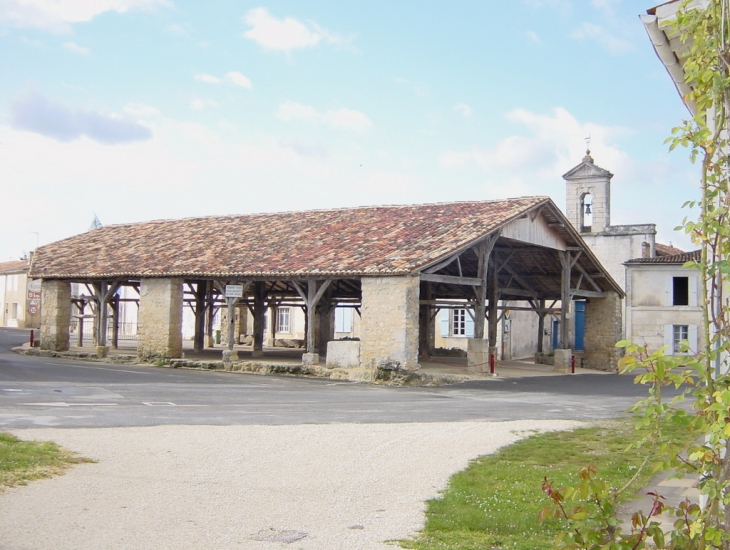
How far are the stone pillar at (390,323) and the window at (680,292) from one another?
48.8ft

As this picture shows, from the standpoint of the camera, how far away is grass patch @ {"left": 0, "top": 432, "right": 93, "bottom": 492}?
6.38 meters

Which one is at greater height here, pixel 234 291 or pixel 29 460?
pixel 234 291

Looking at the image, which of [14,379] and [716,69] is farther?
[14,379]

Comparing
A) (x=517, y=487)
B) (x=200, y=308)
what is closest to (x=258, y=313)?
(x=200, y=308)

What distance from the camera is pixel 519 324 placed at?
30.6 m

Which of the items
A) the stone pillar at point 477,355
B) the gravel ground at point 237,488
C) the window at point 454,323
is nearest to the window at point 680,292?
the window at point 454,323

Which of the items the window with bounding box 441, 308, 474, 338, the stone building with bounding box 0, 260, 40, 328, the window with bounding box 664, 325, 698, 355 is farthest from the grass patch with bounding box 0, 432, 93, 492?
the stone building with bounding box 0, 260, 40, 328

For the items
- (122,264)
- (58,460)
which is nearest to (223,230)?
(122,264)

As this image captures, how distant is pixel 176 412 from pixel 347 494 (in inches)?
226

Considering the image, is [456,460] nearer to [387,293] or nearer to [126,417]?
[126,417]

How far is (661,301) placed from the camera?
2798 cm

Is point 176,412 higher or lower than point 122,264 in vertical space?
lower

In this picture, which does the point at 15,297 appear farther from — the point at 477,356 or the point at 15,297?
the point at 477,356

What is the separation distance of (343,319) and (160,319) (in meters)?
12.7
